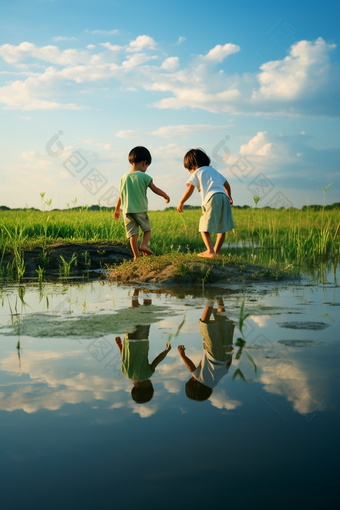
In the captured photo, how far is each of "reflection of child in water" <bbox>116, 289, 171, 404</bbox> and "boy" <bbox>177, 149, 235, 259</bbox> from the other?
3.08m

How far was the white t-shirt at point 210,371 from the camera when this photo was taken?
2.07 m

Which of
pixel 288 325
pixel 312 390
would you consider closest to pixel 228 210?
pixel 288 325

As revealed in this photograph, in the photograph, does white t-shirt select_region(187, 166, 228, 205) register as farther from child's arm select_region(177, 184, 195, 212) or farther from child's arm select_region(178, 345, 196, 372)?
child's arm select_region(178, 345, 196, 372)

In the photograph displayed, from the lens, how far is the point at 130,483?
4.35 feet

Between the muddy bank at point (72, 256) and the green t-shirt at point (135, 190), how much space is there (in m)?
1.13

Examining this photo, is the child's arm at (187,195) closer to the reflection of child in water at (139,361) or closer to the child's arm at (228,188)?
the child's arm at (228,188)

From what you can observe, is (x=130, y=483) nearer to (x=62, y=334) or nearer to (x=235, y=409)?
(x=235, y=409)

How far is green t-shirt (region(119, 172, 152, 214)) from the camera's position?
666 cm

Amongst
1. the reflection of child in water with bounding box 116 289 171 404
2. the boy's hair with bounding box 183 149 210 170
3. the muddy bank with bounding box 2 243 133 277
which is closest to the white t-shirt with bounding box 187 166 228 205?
the boy's hair with bounding box 183 149 210 170

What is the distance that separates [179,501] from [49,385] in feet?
3.31

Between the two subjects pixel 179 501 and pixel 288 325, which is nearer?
pixel 179 501

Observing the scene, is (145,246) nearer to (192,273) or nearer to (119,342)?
(192,273)

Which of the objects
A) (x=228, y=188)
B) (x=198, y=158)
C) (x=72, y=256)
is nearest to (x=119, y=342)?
(x=228, y=188)

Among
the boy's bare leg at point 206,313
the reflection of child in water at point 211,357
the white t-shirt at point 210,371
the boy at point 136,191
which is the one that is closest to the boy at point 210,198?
the boy at point 136,191
